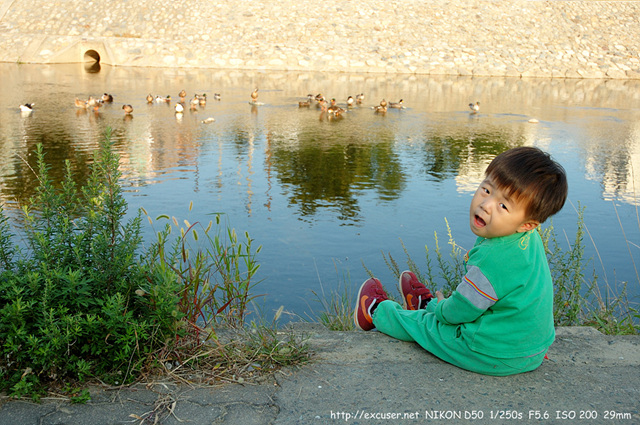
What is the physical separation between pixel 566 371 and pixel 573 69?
32.5 metres

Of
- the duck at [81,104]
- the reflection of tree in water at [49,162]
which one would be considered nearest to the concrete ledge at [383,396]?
the reflection of tree in water at [49,162]

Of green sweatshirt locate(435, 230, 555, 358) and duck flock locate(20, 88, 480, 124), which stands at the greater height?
duck flock locate(20, 88, 480, 124)

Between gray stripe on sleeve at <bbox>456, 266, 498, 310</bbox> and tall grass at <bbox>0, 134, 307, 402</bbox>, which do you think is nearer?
tall grass at <bbox>0, 134, 307, 402</bbox>

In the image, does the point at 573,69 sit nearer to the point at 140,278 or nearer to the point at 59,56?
the point at 59,56

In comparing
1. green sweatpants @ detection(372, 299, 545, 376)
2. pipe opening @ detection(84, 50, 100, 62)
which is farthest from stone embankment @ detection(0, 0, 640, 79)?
green sweatpants @ detection(372, 299, 545, 376)

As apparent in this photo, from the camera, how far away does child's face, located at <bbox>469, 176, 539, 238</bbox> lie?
3045 millimetres

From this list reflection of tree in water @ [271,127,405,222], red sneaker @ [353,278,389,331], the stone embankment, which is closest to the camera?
red sneaker @ [353,278,389,331]

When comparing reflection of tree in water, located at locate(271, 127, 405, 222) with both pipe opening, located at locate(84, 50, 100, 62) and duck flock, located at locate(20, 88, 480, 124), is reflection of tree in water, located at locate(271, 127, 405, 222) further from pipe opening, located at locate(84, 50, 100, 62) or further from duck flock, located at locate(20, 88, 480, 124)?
pipe opening, located at locate(84, 50, 100, 62)

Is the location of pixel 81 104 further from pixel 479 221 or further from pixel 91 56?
pixel 91 56

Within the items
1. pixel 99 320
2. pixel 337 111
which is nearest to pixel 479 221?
pixel 99 320

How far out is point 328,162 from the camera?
11.2m

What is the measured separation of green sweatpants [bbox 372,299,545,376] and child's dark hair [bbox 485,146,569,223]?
0.72 m

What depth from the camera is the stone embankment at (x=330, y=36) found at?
31.5 metres

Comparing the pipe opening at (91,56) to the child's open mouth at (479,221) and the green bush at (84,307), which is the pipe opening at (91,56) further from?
the child's open mouth at (479,221)
